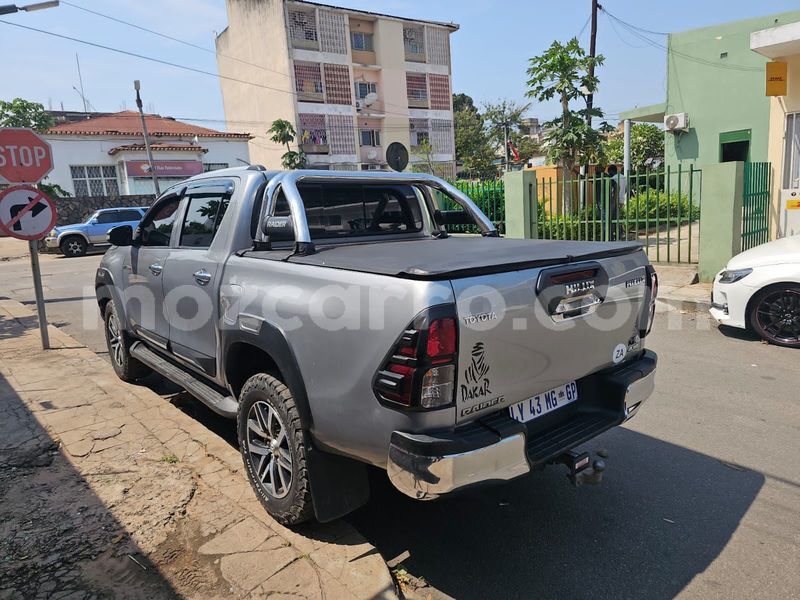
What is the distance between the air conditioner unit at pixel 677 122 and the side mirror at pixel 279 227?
1783cm

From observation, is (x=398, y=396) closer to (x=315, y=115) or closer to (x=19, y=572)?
(x=19, y=572)

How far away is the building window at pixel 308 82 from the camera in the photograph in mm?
39281

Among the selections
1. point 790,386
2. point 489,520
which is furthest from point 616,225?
point 489,520

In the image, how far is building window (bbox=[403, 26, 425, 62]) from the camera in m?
44.7

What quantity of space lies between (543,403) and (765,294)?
483 cm

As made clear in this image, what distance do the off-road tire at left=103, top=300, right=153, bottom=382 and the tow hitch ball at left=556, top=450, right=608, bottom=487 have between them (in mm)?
4062

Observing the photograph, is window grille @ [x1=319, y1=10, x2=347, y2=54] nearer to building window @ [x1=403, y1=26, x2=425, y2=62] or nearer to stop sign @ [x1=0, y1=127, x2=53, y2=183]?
building window @ [x1=403, y1=26, x2=425, y2=62]

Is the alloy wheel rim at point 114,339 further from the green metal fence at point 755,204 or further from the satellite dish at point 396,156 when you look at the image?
the green metal fence at point 755,204

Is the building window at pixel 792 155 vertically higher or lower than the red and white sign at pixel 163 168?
lower

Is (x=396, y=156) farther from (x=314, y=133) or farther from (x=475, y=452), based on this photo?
(x=314, y=133)

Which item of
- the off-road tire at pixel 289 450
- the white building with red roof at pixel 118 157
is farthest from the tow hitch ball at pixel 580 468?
the white building with red roof at pixel 118 157

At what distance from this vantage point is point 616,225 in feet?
35.1

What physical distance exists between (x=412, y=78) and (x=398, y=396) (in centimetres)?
4671

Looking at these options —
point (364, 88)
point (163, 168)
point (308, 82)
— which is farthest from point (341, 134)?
point (163, 168)
